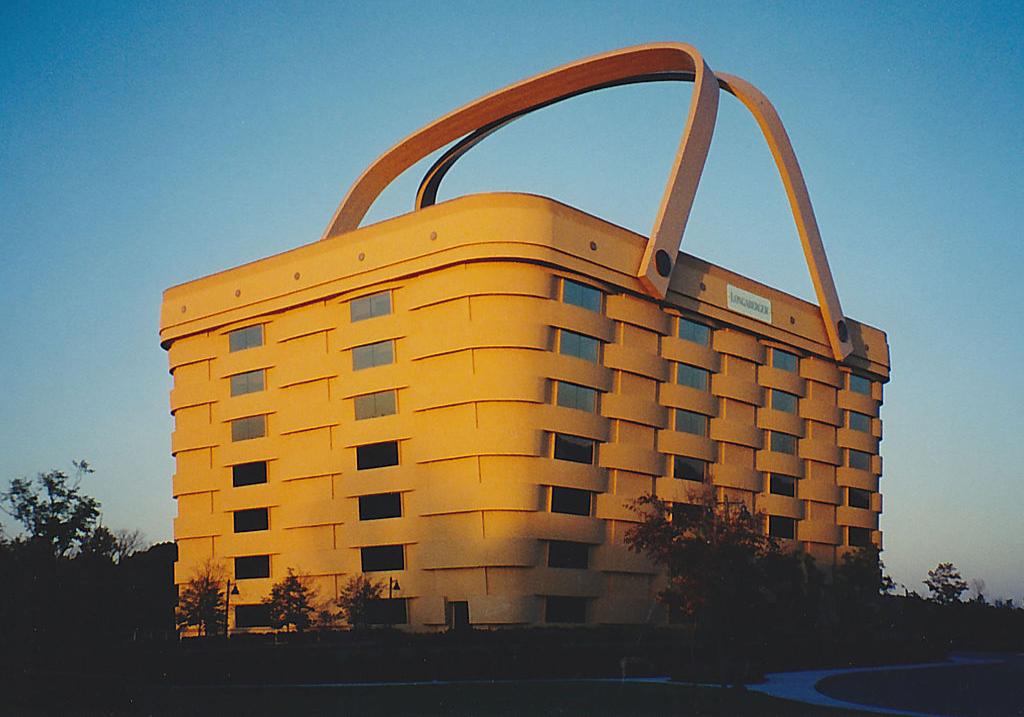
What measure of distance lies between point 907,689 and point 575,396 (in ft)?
79.2

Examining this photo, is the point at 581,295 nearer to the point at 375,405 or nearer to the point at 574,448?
the point at 574,448

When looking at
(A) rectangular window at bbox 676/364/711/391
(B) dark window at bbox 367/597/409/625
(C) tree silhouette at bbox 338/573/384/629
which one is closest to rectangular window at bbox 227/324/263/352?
(C) tree silhouette at bbox 338/573/384/629

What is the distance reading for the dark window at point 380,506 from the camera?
59219 mm

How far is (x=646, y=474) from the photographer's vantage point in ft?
203

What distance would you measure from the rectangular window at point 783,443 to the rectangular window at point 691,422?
296 inches

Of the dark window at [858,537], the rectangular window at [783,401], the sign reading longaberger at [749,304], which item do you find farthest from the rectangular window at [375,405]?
the dark window at [858,537]

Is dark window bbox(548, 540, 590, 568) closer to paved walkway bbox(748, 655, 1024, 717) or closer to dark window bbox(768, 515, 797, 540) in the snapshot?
paved walkway bbox(748, 655, 1024, 717)

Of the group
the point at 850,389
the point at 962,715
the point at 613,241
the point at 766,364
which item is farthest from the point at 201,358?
the point at 962,715

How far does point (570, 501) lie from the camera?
2266 inches

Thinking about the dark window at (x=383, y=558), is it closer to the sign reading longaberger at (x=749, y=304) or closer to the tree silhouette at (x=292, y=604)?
the tree silhouette at (x=292, y=604)

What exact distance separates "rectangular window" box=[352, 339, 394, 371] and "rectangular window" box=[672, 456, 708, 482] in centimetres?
1715

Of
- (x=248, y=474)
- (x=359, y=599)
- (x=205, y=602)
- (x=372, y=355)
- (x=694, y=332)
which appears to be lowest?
(x=205, y=602)

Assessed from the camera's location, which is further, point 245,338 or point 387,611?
point 245,338

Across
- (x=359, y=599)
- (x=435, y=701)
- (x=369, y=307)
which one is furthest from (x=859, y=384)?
(x=435, y=701)
